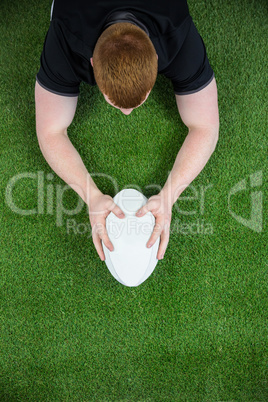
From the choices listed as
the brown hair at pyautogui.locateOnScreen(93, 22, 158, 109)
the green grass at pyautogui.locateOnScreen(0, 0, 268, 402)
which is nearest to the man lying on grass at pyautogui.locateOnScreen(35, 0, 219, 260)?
the brown hair at pyautogui.locateOnScreen(93, 22, 158, 109)

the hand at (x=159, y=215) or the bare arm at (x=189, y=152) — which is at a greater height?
the bare arm at (x=189, y=152)

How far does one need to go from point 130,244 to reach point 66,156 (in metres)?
0.34

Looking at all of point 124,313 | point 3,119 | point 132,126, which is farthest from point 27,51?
point 124,313

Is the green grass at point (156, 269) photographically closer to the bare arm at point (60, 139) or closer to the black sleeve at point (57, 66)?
the bare arm at point (60, 139)

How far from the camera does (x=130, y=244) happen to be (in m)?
0.97

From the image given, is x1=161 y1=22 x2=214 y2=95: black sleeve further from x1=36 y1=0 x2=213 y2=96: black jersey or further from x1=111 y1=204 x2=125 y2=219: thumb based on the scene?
x1=111 y1=204 x2=125 y2=219: thumb

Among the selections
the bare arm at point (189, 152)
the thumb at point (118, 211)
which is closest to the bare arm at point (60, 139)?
the thumb at point (118, 211)

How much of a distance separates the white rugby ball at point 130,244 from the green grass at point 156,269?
0.60 feet

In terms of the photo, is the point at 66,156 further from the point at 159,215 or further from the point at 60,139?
the point at 159,215

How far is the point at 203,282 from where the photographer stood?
1.17 m

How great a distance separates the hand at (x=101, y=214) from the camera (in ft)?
3.26

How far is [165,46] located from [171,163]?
17.1 inches

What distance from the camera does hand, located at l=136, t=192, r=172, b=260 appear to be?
0.99 meters

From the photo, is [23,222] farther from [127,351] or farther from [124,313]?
[127,351]
